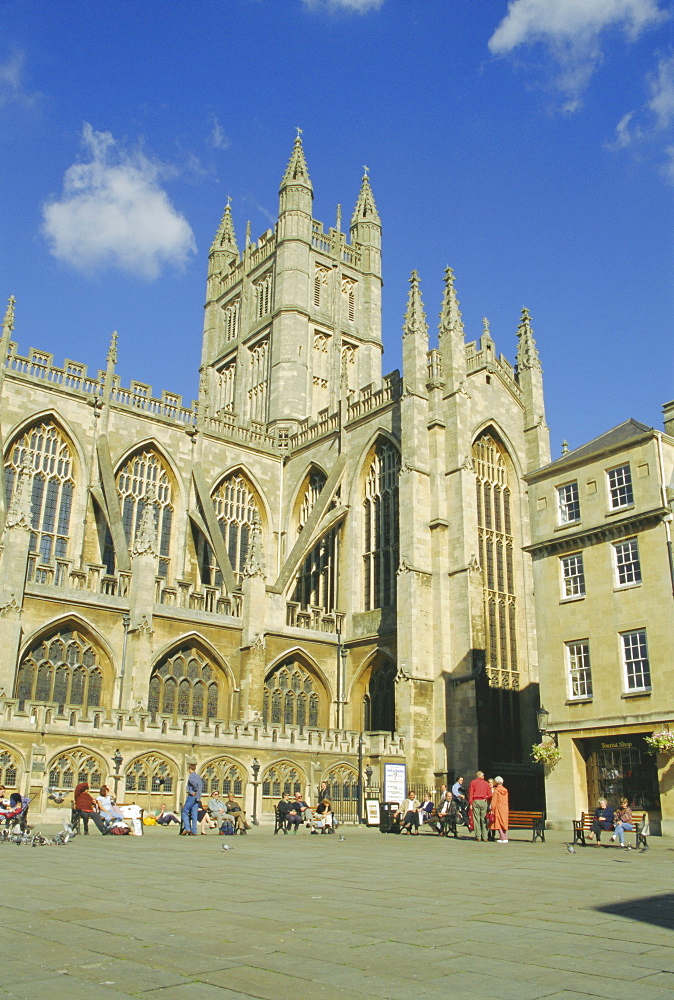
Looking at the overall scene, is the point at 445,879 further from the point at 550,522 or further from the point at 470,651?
the point at 470,651

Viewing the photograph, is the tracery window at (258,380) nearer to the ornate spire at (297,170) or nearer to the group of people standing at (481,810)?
the ornate spire at (297,170)

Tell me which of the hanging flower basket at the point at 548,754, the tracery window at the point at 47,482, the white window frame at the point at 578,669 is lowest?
the hanging flower basket at the point at 548,754

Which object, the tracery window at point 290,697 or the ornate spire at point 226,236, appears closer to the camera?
the tracery window at point 290,697

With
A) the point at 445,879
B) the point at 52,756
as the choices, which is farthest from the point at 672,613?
the point at 52,756

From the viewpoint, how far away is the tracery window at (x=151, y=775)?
23.2m

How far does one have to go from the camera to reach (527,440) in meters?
36.4

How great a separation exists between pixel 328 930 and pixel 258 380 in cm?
4406

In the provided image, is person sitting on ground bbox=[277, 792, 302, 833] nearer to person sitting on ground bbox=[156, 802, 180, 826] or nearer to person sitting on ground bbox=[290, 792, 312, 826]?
person sitting on ground bbox=[290, 792, 312, 826]

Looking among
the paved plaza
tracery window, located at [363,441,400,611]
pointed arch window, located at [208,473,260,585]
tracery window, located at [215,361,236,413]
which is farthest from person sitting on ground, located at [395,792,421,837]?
tracery window, located at [215,361,236,413]

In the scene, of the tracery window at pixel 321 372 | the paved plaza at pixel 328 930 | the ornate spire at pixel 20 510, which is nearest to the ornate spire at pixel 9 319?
the ornate spire at pixel 20 510

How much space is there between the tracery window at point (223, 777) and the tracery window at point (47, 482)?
11006mm

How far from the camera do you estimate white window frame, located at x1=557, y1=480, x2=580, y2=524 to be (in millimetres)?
25188

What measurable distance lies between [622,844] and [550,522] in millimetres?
10110

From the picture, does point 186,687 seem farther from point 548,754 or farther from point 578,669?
point 578,669
